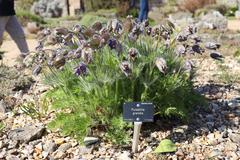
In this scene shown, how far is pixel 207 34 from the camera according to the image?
361 inches

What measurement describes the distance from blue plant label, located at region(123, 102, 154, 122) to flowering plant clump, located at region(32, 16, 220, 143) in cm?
23

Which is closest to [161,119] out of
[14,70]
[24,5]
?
[14,70]

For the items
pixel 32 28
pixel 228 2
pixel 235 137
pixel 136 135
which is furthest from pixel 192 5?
pixel 136 135

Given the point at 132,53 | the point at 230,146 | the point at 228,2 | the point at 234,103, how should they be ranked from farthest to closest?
the point at 228,2
the point at 234,103
the point at 230,146
the point at 132,53

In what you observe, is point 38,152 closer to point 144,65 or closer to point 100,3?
point 144,65

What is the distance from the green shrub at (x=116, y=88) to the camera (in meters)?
3.11

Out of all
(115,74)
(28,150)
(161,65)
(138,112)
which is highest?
(161,65)

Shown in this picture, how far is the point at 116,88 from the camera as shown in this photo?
3.13 meters

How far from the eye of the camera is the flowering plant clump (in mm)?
3086

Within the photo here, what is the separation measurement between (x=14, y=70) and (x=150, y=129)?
2.30 m

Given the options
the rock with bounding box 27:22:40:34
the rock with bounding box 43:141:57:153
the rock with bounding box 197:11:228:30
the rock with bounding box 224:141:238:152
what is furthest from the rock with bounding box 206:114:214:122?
the rock with bounding box 27:22:40:34

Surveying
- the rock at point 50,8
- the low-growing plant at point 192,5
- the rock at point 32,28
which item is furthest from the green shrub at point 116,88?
the rock at point 50,8

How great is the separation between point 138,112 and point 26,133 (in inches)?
36.3

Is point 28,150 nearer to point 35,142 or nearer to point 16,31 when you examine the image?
point 35,142
